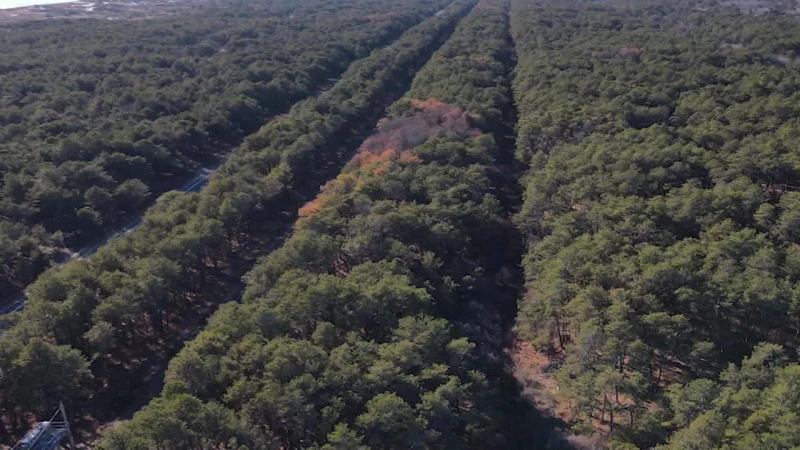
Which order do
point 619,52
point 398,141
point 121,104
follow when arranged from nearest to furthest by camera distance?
point 398,141 → point 121,104 → point 619,52

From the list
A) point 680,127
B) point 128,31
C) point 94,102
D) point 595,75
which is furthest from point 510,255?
point 128,31

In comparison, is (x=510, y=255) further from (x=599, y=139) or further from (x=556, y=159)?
(x=599, y=139)

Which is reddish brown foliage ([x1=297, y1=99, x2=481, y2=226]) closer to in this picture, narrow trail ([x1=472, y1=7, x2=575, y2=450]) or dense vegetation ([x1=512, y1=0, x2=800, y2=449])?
narrow trail ([x1=472, y1=7, x2=575, y2=450])

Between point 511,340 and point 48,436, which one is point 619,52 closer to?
point 511,340

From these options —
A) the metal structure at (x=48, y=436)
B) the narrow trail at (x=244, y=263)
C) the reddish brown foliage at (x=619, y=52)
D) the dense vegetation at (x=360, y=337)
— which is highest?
the dense vegetation at (x=360, y=337)

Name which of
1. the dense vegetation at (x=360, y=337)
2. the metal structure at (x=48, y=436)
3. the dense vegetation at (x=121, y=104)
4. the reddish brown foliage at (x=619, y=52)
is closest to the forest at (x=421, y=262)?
the dense vegetation at (x=360, y=337)

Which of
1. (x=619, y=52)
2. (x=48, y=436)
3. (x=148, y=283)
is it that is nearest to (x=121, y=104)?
(x=148, y=283)

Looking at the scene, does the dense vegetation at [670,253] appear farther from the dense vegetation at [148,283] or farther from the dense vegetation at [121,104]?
the dense vegetation at [121,104]
